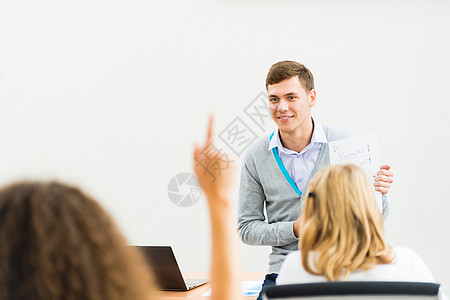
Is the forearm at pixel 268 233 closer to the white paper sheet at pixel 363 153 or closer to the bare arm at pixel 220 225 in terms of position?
the white paper sheet at pixel 363 153

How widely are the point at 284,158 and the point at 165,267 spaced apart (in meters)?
0.85

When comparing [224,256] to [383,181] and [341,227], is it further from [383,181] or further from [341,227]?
[383,181]

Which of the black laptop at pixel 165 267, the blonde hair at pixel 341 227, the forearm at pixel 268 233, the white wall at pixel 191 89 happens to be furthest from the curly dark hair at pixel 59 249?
the white wall at pixel 191 89

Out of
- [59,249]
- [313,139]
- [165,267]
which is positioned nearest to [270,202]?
[313,139]

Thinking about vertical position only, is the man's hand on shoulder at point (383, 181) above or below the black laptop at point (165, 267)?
above

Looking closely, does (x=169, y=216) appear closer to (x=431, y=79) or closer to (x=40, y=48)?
(x=40, y=48)

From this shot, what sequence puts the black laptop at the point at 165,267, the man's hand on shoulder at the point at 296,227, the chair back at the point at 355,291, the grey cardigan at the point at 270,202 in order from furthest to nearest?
the grey cardigan at the point at 270,202 → the man's hand on shoulder at the point at 296,227 → the black laptop at the point at 165,267 → the chair back at the point at 355,291

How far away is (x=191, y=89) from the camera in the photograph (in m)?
3.83

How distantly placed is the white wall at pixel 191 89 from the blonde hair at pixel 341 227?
88.5 inches

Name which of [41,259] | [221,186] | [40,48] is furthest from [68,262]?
[40,48]

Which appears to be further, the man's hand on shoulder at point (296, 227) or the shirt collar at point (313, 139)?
the shirt collar at point (313, 139)

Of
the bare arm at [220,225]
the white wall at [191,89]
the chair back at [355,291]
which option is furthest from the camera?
the white wall at [191,89]

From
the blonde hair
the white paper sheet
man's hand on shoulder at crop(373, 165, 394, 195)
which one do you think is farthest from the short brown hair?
the blonde hair

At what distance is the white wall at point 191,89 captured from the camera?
12.0ft
